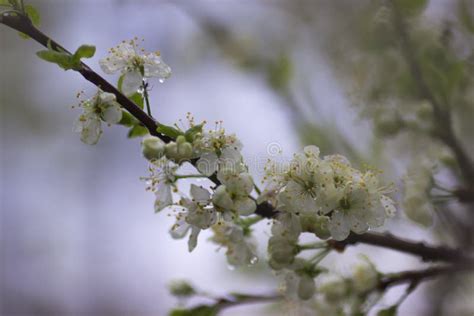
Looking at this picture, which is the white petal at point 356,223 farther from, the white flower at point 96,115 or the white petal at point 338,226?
the white flower at point 96,115

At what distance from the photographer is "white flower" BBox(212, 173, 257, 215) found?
0.68 m

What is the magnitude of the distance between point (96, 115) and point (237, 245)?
0.27 m

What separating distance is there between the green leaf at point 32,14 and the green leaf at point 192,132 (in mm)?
224

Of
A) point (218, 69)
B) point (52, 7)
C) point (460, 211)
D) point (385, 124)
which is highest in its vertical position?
point (52, 7)

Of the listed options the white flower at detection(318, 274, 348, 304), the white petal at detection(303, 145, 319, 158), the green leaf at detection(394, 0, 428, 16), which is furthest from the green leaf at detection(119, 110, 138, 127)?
the green leaf at detection(394, 0, 428, 16)

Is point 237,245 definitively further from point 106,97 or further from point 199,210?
point 106,97

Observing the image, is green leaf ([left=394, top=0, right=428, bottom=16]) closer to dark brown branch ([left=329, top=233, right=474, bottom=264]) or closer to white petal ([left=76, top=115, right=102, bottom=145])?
dark brown branch ([left=329, top=233, right=474, bottom=264])

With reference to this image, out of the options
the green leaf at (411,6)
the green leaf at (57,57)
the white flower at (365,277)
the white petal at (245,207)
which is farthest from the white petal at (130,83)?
the green leaf at (411,6)

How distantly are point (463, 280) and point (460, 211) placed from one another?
21cm

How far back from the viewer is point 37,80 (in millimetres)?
2744

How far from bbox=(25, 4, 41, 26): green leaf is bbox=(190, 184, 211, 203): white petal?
0.89ft

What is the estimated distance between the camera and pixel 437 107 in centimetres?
108

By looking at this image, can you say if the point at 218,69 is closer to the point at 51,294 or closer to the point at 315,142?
the point at 315,142

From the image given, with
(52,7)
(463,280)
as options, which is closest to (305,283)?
(463,280)
